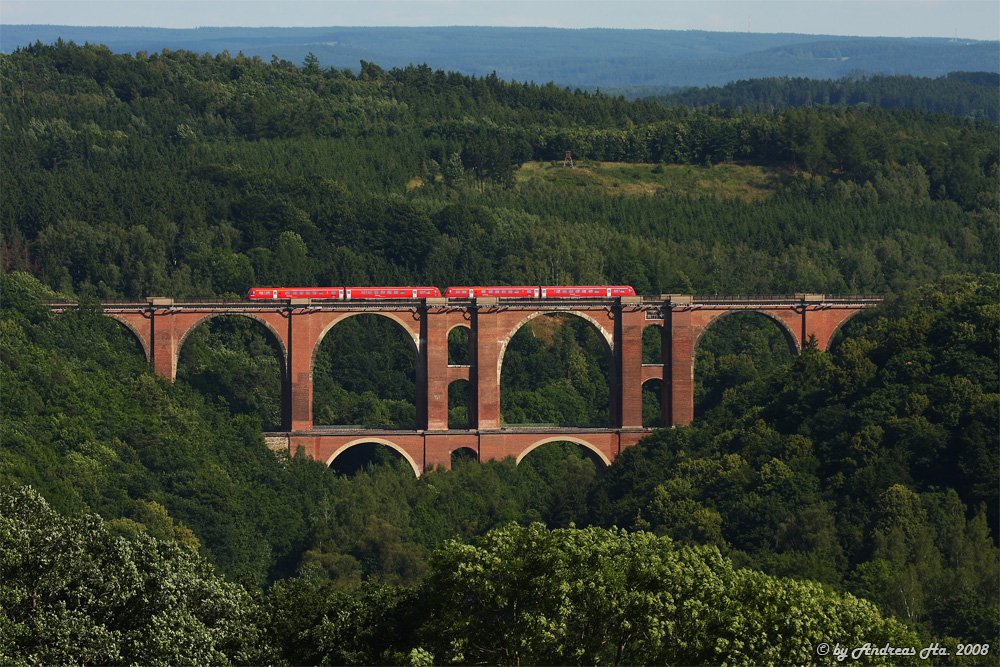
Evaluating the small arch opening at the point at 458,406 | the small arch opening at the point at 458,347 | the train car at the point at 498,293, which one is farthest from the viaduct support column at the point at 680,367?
the small arch opening at the point at 458,347

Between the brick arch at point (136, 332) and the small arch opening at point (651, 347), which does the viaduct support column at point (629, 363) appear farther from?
the brick arch at point (136, 332)

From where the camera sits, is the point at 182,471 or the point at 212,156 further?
the point at 212,156

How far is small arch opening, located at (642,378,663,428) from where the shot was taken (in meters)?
102

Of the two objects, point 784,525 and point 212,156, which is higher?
point 212,156

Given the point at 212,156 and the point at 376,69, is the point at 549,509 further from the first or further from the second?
the point at 376,69

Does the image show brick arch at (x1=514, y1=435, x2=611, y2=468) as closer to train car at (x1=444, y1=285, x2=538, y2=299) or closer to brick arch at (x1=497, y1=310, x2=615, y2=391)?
brick arch at (x1=497, y1=310, x2=615, y2=391)

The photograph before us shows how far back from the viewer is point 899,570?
203ft

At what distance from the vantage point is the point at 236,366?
324 feet

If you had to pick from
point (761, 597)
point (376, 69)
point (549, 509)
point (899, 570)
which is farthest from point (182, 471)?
point (376, 69)

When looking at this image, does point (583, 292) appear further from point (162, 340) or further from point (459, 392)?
point (162, 340)

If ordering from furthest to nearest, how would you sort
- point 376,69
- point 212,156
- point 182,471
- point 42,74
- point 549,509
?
point 376,69 < point 42,74 < point 212,156 < point 549,509 < point 182,471

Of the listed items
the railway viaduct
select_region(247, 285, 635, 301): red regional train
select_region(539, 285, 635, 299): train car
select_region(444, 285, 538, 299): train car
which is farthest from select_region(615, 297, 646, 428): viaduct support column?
select_region(444, 285, 538, 299): train car

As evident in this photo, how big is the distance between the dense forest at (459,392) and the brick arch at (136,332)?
989 millimetres

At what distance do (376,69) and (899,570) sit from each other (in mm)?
123078
